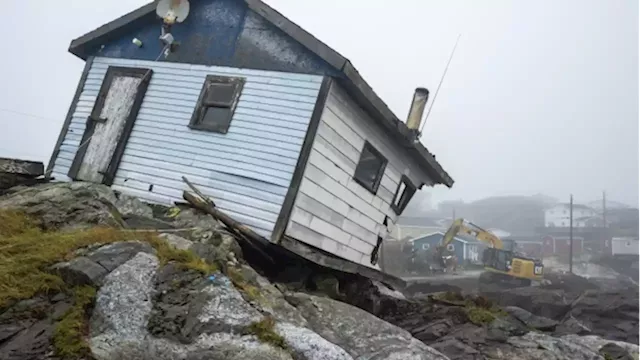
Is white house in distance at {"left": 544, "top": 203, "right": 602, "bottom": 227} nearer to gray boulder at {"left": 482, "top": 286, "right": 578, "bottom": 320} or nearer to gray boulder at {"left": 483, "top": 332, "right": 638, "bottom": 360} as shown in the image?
gray boulder at {"left": 482, "top": 286, "right": 578, "bottom": 320}

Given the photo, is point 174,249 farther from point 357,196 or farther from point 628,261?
point 628,261

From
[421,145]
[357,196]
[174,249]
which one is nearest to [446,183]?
[421,145]

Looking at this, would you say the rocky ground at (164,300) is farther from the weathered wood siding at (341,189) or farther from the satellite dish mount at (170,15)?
the satellite dish mount at (170,15)

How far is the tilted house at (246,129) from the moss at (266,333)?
3.36m

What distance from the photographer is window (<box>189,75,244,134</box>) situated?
10.6m

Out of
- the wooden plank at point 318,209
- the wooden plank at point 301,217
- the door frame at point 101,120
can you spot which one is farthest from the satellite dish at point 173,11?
the wooden plank at point 301,217

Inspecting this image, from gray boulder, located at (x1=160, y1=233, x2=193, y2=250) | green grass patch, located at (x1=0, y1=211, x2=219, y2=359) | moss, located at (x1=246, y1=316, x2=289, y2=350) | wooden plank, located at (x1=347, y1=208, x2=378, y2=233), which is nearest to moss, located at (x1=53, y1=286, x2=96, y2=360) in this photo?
green grass patch, located at (x1=0, y1=211, x2=219, y2=359)

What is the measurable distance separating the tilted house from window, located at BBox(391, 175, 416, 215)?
238 mm

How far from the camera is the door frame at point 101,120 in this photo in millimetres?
11234

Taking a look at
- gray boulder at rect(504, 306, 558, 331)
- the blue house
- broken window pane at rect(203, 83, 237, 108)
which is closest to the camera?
broken window pane at rect(203, 83, 237, 108)

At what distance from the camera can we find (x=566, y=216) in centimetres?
9938

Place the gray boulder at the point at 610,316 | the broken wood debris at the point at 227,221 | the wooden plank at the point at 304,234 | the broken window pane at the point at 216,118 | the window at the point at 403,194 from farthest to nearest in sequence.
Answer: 1. the gray boulder at the point at 610,316
2. the window at the point at 403,194
3. the broken window pane at the point at 216,118
4. the wooden plank at the point at 304,234
5. the broken wood debris at the point at 227,221

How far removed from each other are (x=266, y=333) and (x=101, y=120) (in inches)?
307

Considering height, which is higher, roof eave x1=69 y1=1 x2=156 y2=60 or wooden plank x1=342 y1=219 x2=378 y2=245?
roof eave x1=69 y1=1 x2=156 y2=60
